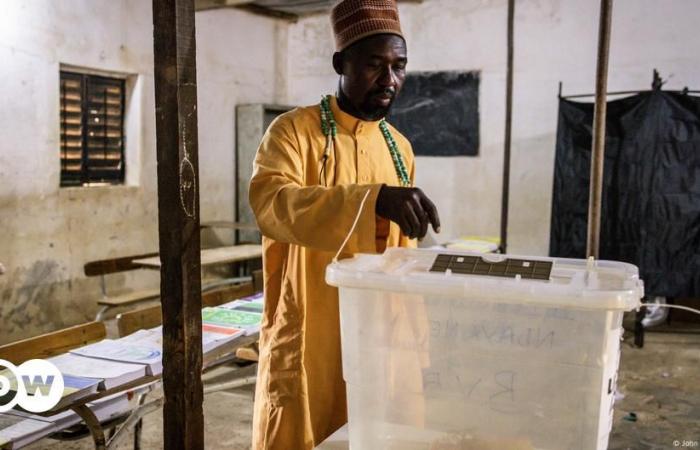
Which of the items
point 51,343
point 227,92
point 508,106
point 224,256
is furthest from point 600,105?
point 227,92

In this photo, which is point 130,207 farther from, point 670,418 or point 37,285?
point 670,418

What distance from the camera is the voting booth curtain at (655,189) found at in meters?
5.50

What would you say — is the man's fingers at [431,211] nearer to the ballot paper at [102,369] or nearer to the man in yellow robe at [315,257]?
the man in yellow robe at [315,257]

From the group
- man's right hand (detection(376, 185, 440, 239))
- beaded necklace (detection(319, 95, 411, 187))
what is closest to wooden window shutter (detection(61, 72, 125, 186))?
beaded necklace (detection(319, 95, 411, 187))

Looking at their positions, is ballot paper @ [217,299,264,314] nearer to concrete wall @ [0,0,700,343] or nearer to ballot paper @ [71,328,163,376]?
ballot paper @ [71,328,163,376]

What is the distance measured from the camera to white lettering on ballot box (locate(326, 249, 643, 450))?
929 millimetres

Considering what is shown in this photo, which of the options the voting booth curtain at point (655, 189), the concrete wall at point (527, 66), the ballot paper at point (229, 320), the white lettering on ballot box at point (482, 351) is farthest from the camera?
the concrete wall at point (527, 66)

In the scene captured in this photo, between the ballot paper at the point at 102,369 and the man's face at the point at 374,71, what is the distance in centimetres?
137

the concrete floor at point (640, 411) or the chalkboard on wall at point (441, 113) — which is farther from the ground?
the chalkboard on wall at point (441, 113)

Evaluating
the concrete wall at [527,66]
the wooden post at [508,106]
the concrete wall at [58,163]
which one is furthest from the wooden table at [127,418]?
the concrete wall at [527,66]

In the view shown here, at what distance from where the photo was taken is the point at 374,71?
1.57m

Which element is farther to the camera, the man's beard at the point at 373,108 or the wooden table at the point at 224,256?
the wooden table at the point at 224,256

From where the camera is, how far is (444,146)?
7363 millimetres

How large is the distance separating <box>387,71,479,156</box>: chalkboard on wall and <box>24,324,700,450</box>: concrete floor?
2873mm
